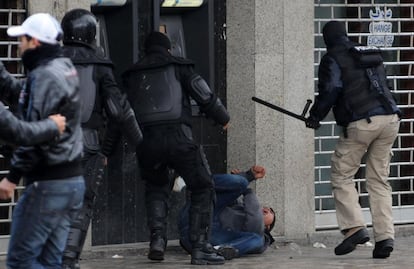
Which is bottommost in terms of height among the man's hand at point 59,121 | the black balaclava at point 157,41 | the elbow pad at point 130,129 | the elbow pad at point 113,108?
the elbow pad at point 130,129

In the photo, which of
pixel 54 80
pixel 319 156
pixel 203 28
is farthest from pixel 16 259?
pixel 319 156

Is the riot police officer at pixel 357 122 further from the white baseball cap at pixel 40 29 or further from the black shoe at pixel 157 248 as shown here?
the white baseball cap at pixel 40 29

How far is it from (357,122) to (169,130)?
5.46 ft

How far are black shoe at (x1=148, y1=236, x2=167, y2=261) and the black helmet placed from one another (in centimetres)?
207

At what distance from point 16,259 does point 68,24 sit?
2.82 metres

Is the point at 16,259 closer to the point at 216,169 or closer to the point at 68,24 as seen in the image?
the point at 68,24

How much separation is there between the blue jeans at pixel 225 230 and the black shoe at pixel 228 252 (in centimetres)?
8

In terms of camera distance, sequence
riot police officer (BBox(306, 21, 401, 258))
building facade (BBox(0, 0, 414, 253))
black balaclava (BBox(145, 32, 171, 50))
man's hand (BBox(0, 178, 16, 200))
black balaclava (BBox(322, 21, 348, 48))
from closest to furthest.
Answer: man's hand (BBox(0, 178, 16, 200))
black balaclava (BBox(145, 32, 171, 50))
riot police officer (BBox(306, 21, 401, 258))
black balaclava (BBox(322, 21, 348, 48))
building facade (BBox(0, 0, 414, 253))

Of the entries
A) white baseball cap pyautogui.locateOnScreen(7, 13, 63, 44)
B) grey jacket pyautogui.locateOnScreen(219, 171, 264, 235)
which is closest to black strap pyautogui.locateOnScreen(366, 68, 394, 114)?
grey jacket pyautogui.locateOnScreen(219, 171, 264, 235)

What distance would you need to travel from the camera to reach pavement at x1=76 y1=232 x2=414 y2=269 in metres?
10.9

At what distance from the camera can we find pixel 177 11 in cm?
1204

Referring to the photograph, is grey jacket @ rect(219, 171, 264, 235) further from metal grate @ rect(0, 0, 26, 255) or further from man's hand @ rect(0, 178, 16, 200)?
man's hand @ rect(0, 178, 16, 200)

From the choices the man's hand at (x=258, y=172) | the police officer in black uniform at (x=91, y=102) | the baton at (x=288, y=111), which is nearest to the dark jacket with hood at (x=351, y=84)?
the baton at (x=288, y=111)

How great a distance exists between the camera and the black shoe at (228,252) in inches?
436
